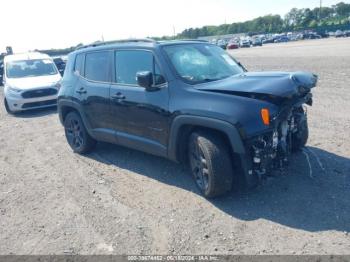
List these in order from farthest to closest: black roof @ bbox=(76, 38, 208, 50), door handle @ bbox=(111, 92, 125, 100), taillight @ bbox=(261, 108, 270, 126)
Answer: door handle @ bbox=(111, 92, 125, 100), black roof @ bbox=(76, 38, 208, 50), taillight @ bbox=(261, 108, 270, 126)

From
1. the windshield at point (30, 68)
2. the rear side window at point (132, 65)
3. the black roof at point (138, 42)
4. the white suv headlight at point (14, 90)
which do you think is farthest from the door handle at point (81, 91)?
the windshield at point (30, 68)

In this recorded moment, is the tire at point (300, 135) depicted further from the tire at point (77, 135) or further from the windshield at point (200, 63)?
the tire at point (77, 135)

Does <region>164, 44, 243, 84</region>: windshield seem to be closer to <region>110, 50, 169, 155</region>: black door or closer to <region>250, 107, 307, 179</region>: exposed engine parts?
<region>110, 50, 169, 155</region>: black door

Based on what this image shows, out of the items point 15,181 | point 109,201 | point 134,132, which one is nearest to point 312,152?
point 134,132

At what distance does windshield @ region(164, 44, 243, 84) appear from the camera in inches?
185

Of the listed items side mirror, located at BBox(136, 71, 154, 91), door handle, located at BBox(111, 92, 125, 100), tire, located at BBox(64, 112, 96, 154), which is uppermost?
side mirror, located at BBox(136, 71, 154, 91)

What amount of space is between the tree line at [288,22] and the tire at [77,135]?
94.9 metres

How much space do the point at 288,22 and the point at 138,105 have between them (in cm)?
13208


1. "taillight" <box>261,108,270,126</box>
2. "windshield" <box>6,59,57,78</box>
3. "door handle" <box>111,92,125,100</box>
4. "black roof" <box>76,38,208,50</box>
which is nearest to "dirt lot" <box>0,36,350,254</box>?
"taillight" <box>261,108,270,126</box>

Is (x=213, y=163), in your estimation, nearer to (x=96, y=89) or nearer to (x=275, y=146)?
(x=275, y=146)

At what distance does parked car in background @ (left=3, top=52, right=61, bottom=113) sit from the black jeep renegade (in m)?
6.00

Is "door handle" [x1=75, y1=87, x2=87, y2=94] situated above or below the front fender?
above

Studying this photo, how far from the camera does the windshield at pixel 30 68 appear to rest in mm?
12515

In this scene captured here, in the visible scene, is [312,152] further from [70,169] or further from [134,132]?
[70,169]
